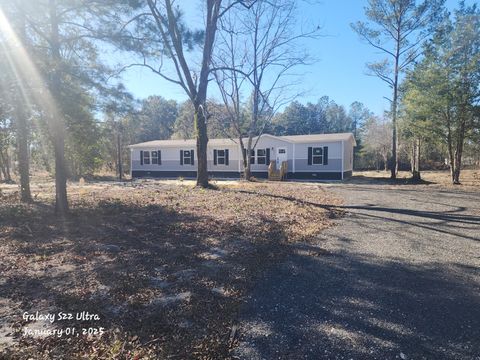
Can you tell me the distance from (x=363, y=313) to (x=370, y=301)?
0.31 metres

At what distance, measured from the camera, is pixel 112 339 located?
2410mm

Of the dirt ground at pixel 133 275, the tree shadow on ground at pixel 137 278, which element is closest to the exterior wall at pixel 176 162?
the dirt ground at pixel 133 275

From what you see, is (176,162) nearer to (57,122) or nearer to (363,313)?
(57,122)

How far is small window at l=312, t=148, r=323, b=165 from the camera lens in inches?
830

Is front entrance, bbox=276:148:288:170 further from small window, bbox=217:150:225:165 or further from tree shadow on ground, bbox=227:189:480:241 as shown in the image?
tree shadow on ground, bbox=227:189:480:241

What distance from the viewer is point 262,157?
22.5 m

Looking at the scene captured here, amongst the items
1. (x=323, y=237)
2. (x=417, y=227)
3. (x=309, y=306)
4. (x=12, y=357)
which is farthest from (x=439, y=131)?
(x=12, y=357)

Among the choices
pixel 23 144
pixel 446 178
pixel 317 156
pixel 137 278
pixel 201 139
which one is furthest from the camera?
pixel 317 156

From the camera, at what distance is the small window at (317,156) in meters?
21.1

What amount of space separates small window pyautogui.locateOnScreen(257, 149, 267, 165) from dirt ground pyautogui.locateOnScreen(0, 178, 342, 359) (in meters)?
14.8

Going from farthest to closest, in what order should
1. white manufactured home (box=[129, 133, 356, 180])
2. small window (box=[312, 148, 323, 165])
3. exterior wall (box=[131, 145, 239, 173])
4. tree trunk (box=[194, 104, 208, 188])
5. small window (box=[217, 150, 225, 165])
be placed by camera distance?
1. small window (box=[217, 150, 225, 165])
2. exterior wall (box=[131, 145, 239, 173])
3. small window (box=[312, 148, 323, 165])
4. white manufactured home (box=[129, 133, 356, 180])
5. tree trunk (box=[194, 104, 208, 188])

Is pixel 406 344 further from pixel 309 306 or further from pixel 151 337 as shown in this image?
pixel 151 337

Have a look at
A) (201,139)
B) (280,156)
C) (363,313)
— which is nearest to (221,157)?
(280,156)

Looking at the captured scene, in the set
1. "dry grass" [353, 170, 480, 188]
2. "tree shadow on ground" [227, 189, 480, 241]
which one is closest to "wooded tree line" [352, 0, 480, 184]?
"dry grass" [353, 170, 480, 188]
